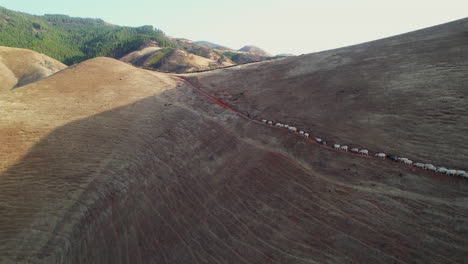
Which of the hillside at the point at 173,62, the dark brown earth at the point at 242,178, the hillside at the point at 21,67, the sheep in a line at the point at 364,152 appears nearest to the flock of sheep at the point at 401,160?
the sheep in a line at the point at 364,152

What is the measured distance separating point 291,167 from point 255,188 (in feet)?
5.72

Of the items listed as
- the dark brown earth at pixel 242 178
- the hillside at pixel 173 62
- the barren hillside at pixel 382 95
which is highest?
the hillside at pixel 173 62

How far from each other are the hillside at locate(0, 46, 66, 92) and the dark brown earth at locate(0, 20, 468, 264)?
161 feet

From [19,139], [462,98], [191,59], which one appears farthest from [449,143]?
[191,59]

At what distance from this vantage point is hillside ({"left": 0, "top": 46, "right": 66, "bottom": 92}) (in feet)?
166

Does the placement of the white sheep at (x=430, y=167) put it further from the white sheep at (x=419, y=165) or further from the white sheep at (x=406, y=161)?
the white sheep at (x=406, y=161)

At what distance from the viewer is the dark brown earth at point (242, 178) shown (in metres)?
6.47

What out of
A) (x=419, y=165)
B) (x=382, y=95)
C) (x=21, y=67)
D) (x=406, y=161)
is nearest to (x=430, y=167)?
(x=419, y=165)

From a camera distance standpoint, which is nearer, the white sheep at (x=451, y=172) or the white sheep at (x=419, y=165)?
the white sheep at (x=451, y=172)

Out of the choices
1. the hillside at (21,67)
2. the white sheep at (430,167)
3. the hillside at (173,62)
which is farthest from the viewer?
the hillside at (173,62)

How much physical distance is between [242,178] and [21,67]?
251ft

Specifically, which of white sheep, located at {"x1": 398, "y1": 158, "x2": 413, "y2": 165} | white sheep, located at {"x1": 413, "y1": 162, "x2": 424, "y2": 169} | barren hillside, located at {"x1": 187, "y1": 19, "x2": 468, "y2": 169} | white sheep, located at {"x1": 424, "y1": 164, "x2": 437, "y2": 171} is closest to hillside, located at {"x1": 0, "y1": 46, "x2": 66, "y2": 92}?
barren hillside, located at {"x1": 187, "y1": 19, "x2": 468, "y2": 169}

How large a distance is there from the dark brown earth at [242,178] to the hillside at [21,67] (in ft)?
161

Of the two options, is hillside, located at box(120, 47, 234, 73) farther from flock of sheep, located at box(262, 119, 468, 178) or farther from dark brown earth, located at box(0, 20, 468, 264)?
flock of sheep, located at box(262, 119, 468, 178)
